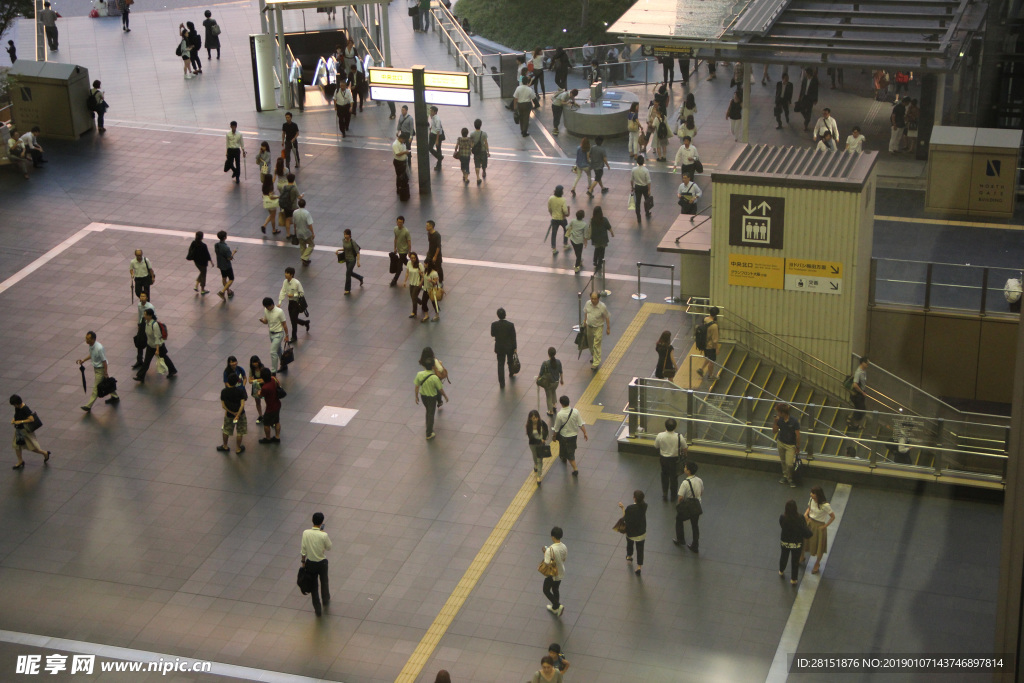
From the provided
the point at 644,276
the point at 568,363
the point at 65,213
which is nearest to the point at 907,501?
the point at 568,363

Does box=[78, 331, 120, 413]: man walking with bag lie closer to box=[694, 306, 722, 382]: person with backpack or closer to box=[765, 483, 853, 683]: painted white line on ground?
box=[694, 306, 722, 382]: person with backpack

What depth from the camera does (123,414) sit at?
20625mm

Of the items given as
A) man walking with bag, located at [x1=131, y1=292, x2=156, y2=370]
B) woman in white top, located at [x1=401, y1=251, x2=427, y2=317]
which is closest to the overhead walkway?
woman in white top, located at [x1=401, y1=251, x2=427, y2=317]

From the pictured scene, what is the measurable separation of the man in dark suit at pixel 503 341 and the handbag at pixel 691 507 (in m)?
4.95

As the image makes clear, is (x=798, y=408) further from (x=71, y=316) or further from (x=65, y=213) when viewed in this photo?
(x=65, y=213)

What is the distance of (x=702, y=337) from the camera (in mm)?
20312

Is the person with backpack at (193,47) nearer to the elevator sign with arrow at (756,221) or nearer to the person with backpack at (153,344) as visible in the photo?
the person with backpack at (153,344)

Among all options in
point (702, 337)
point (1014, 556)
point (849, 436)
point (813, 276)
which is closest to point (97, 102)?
point (702, 337)

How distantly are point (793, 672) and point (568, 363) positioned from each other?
812cm

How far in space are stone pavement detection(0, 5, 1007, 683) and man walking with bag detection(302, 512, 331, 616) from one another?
378 millimetres

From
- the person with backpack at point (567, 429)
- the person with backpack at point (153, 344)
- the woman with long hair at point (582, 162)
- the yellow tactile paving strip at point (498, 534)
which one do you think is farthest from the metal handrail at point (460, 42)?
the person with backpack at point (567, 429)

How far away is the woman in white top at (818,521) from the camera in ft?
51.9

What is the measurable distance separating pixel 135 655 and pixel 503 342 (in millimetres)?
7663

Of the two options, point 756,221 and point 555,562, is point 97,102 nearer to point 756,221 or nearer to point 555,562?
point 756,221
